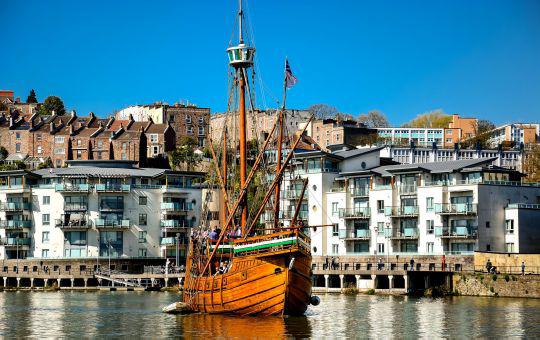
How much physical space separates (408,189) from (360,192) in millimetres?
7925

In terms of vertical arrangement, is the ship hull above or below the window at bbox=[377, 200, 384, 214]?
below

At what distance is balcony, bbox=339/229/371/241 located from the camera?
13400 centimetres

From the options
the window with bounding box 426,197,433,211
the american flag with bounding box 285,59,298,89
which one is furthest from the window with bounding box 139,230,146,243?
the american flag with bounding box 285,59,298,89

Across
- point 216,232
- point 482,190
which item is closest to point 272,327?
point 216,232

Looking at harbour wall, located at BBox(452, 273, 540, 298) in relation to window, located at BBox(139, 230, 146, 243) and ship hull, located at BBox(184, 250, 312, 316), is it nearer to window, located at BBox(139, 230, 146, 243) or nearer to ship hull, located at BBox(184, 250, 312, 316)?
ship hull, located at BBox(184, 250, 312, 316)

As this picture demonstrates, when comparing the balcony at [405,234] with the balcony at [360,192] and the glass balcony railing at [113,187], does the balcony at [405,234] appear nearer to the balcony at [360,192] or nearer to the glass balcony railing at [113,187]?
the balcony at [360,192]

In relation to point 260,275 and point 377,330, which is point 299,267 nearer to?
point 260,275

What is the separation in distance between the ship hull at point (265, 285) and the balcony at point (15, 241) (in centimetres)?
7024

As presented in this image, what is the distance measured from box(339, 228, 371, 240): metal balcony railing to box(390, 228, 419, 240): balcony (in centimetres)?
424

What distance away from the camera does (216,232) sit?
92.9m

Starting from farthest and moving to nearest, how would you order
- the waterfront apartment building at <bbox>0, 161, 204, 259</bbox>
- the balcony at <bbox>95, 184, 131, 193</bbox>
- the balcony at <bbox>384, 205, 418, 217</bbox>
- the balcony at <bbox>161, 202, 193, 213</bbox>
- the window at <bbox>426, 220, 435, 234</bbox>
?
the balcony at <bbox>161, 202, 193, 213</bbox> → the balcony at <bbox>95, 184, 131, 193</bbox> → the waterfront apartment building at <bbox>0, 161, 204, 259</bbox> → the balcony at <bbox>384, 205, 418, 217</bbox> → the window at <bbox>426, 220, 435, 234</bbox>

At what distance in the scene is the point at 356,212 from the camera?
13688cm

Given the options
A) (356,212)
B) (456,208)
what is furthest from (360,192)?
(456,208)

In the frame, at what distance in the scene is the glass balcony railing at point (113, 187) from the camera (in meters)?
149
